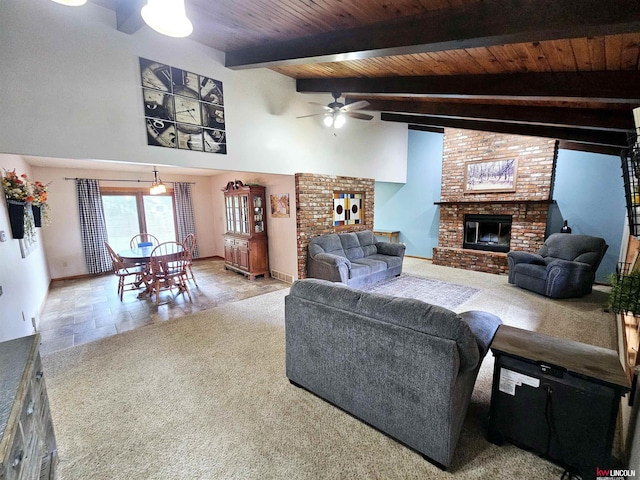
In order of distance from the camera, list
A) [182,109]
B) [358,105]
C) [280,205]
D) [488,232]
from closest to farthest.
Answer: [182,109]
[358,105]
[280,205]
[488,232]

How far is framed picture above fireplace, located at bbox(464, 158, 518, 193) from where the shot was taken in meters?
5.80

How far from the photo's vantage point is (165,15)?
133cm

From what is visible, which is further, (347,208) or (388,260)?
(347,208)

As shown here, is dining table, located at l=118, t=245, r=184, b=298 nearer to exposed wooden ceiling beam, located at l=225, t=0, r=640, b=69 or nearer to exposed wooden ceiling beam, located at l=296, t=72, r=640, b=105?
exposed wooden ceiling beam, located at l=225, t=0, r=640, b=69

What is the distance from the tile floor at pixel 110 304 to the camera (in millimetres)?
3428

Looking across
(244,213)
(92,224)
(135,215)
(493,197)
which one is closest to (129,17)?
(244,213)

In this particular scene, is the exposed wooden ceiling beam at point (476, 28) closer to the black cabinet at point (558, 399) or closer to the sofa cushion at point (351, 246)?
the black cabinet at point (558, 399)

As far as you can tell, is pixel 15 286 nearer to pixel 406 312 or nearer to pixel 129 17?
pixel 129 17

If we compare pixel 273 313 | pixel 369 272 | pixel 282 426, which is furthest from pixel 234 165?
pixel 282 426

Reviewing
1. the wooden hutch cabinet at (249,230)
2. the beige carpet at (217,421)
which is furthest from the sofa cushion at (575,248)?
the wooden hutch cabinet at (249,230)

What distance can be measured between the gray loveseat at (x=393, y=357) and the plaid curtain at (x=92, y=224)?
5.97m

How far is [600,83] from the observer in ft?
7.66

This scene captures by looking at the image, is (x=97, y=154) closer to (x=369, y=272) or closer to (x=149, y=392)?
(x=149, y=392)

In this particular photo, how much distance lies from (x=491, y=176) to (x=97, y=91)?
6941mm
